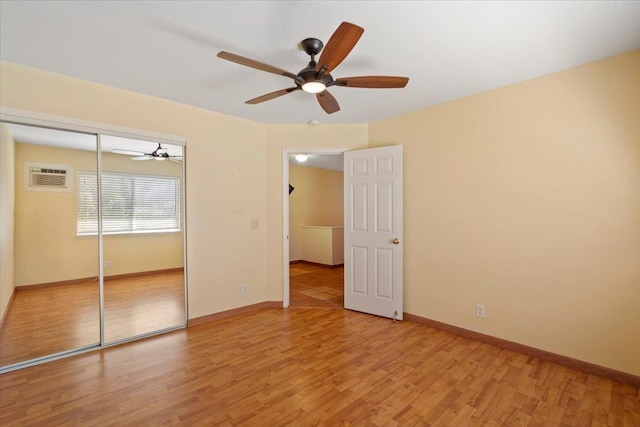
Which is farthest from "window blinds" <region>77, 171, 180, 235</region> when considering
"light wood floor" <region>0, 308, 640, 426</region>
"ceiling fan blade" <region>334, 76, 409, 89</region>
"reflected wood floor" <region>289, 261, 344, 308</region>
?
"ceiling fan blade" <region>334, 76, 409, 89</region>

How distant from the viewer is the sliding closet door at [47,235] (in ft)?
10.7

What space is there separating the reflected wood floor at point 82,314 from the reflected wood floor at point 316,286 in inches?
65.7

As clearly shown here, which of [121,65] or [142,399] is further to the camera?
[121,65]

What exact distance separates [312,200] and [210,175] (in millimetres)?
4472

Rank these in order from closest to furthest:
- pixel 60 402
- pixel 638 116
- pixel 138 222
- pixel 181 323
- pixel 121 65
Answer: pixel 60 402 < pixel 638 116 < pixel 121 65 < pixel 181 323 < pixel 138 222

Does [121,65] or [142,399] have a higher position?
[121,65]

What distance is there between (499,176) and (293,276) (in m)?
4.16

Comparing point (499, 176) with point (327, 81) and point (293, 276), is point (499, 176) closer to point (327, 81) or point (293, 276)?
point (327, 81)

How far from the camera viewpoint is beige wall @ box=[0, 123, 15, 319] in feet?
9.86

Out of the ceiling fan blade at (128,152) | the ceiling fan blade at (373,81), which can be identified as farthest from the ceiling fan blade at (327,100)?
the ceiling fan blade at (128,152)

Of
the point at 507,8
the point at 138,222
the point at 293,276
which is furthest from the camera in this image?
the point at 293,276

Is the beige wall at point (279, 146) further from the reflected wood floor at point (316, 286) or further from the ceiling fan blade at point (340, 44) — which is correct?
the ceiling fan blade at point (340, 44)

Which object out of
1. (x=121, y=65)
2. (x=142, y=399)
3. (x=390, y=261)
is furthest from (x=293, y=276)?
(x=121, y=65)

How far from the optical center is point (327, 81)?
2.03 metres
